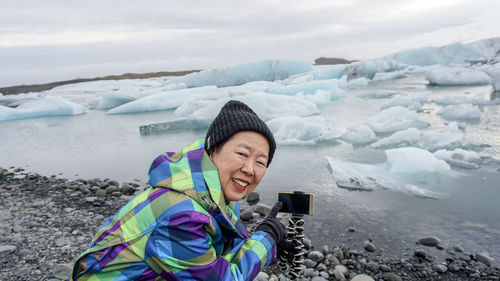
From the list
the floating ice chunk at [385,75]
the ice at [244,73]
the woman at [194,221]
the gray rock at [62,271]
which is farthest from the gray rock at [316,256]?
the floating ice chunk at [385,75]

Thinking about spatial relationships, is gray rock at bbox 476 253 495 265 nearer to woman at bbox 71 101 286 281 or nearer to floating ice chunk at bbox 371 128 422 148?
woman at bbox 71 101 286 281

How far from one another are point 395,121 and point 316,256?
509 cm

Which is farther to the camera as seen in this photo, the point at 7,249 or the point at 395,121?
the point at 395,121

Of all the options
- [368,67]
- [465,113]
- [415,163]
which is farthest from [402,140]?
[368,67]

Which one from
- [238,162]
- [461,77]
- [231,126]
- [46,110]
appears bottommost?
[46,110]

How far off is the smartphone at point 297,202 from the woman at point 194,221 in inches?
11.3

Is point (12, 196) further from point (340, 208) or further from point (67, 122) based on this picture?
point (67, 122)

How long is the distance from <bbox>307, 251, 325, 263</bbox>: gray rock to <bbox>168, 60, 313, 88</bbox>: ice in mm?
15513

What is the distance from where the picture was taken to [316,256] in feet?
8.98

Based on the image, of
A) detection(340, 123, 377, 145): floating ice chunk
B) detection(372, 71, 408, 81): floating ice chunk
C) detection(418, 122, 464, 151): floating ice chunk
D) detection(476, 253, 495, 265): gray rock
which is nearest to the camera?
detection(476, 253, 495, 265): gray rock

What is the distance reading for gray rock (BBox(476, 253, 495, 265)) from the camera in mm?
2564

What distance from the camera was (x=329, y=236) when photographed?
10.1 ft

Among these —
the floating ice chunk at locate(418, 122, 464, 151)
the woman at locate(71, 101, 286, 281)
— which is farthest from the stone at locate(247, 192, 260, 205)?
the floating ice chunk at locate(418, 122, 464, 151)

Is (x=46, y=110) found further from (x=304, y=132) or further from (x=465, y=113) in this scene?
(x=465, y=113)
